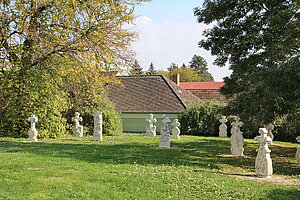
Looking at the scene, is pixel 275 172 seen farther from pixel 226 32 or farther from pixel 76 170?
pixel 226 32

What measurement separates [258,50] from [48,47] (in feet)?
33.0

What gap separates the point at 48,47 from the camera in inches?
672

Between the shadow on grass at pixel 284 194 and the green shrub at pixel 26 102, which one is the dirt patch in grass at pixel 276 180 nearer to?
the shadow on grass at pixel 284 194

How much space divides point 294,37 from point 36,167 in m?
8.80

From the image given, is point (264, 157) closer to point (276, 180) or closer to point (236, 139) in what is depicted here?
point (276, 180)

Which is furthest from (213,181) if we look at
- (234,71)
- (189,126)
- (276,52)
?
(189,126)

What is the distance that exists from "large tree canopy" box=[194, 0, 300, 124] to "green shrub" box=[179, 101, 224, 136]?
10709 mm

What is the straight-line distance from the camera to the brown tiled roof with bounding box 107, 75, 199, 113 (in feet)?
98.2

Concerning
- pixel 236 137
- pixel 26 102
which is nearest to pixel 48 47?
pixel 26 102

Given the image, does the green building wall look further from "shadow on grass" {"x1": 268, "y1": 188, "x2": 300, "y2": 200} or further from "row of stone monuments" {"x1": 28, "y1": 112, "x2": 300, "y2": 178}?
"shadow on grass" {"x1": 268, "y1": 188, "x2": 300, "y2": 200}

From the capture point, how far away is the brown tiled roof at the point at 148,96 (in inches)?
1178

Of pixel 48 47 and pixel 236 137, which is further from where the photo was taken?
pixel 48 47

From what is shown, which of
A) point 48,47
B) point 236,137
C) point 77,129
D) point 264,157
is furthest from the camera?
point 77,129

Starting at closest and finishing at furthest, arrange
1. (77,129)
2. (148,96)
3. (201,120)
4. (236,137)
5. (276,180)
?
(276,180), (236,137), (77,129), (201,120), (148,96)
